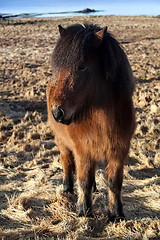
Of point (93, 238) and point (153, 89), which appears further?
point (153, 89)

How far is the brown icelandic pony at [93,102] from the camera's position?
83.8 inches

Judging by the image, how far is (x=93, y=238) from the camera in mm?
2490

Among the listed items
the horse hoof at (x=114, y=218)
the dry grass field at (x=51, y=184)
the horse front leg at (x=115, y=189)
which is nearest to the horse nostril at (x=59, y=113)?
the horse front leg at (x=115, y=189)

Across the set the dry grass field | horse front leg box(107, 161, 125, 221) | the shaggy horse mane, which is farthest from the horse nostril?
the dry grass field

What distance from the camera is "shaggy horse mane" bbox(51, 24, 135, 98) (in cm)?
214

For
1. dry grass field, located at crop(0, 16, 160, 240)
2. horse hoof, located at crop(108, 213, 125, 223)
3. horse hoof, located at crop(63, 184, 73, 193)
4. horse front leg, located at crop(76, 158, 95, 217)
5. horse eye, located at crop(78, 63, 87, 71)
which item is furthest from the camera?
horse hoof, located at crop(63, 184, 73, 193)

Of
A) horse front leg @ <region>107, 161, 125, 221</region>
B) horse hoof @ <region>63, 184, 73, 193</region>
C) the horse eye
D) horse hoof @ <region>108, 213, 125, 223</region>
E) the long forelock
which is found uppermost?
the long forelock

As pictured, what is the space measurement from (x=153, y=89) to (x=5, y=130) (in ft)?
21.5

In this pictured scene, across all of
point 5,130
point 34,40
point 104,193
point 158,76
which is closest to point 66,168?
point 104,193

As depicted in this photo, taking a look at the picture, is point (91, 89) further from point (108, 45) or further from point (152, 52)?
point (152, 52)

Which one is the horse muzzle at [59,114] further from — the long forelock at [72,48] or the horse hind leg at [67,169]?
the horse hind leg at [67,169]

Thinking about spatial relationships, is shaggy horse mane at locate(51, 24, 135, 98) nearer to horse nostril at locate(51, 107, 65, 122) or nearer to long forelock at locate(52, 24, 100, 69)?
long forelock at locate(52, 24, 100, 69)

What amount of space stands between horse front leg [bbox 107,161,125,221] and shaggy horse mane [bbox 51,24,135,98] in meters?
0.93

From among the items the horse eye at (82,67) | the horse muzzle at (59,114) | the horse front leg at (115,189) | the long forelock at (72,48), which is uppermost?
the long forelock at (72,48)
